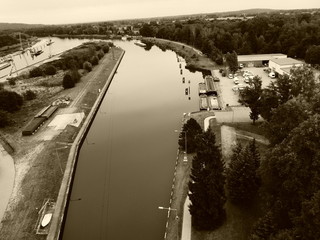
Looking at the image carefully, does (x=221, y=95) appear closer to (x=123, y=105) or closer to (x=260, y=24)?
(x=123, y=105)

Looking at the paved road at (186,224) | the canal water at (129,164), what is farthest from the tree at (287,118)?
the canal water at (129,164)

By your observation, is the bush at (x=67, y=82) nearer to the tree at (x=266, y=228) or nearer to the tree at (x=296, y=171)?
the tree at (x=296, y=171)

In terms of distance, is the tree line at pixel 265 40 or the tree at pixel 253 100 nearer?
the tree at pixel 253 100

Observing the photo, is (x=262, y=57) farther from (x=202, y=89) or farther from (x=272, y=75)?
(x=202, y=89)

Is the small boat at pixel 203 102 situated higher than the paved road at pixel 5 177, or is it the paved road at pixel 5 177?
the small boat at pixel 203 102

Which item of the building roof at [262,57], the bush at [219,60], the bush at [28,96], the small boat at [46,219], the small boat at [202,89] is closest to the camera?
the small boat at [46,219]

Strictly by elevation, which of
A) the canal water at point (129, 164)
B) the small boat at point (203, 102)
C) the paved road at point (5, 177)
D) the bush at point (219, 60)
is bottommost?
the canal water at point (129, 164)
